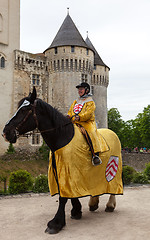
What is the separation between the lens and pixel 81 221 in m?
7.11

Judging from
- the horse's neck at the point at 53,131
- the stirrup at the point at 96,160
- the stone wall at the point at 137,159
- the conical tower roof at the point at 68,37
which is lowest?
the stone wall at the point at 137,159

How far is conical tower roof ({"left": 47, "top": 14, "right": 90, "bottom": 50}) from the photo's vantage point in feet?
134

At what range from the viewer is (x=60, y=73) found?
4097cm

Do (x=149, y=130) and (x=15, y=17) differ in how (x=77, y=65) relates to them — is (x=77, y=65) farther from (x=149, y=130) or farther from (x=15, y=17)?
(x=149, y=130)

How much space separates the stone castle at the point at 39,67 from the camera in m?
36.7

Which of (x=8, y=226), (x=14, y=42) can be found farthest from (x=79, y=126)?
(x=14, y=42)

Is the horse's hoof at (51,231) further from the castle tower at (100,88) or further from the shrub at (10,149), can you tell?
the castle tower at (100,88)

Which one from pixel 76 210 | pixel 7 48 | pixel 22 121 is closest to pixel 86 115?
pixel 22 121

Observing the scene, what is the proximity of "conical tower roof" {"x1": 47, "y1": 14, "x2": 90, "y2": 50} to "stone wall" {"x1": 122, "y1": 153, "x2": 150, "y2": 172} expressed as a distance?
1931cm

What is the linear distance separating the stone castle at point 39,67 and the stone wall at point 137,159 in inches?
516

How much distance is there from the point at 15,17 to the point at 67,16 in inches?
405

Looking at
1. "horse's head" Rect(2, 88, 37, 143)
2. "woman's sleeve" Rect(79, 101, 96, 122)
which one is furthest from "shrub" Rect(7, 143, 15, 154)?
"horse's head" Rect(2, 88, 37, 143)

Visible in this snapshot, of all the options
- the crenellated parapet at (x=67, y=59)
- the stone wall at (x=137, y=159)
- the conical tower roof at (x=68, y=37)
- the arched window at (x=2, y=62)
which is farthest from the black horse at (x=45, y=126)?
the conical tower roof at (x=68, y=37)

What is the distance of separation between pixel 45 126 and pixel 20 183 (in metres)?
6.34
